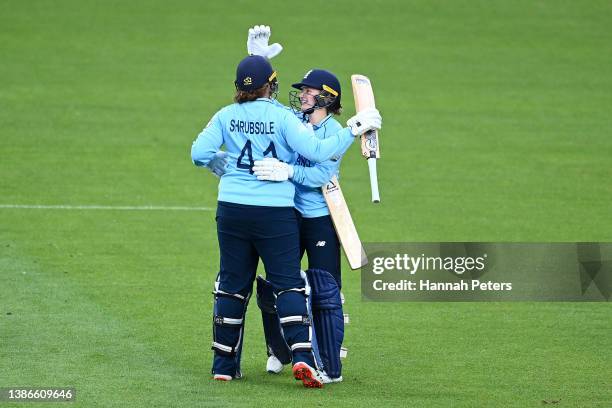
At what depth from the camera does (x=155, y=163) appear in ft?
56.8

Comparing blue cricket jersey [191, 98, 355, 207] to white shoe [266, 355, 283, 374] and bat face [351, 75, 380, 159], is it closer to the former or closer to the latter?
bat face [351, 75, 380, 159]

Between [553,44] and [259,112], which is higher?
[553,44]

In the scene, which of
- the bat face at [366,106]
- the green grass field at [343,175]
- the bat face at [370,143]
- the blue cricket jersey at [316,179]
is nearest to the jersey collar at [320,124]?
the blue cricket jersey at [316,179]

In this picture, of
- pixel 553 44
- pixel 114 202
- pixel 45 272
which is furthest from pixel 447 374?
pixel 553 44

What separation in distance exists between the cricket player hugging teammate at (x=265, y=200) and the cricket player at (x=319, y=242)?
0.02 meters

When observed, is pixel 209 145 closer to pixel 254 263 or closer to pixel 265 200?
pixel 265 200

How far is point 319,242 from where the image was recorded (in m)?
8.59

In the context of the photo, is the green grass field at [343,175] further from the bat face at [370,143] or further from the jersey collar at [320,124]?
the jersey collar at [320,124]

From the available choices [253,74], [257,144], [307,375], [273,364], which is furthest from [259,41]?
[307,375]

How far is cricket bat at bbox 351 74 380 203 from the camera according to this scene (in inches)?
327

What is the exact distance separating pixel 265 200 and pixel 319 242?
71 cm

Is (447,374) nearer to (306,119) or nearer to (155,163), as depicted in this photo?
(306,119)

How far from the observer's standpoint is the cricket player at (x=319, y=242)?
8383 millimetres

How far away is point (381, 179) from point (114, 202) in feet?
12.0
